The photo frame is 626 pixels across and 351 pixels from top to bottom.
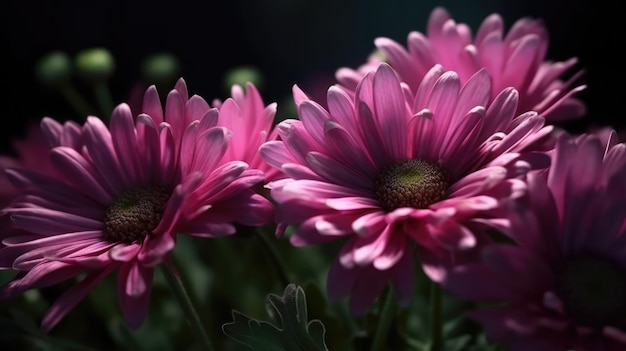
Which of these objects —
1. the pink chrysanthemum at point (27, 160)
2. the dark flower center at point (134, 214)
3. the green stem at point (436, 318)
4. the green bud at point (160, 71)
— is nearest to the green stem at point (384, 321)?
the green stem at point (436, 318)

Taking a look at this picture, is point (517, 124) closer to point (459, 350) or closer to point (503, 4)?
point (459, 350)

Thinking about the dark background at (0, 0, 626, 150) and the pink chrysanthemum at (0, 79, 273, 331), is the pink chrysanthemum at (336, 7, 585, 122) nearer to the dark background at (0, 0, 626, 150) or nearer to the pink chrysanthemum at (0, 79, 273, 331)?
the pink chrysanthemum at (0, 79, 273, 331)

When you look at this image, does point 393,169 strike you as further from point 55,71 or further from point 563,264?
point 55,71

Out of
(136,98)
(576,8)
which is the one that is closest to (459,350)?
(136,98)

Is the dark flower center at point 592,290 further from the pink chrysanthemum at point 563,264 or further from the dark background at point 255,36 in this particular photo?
the dark background at point 255,36

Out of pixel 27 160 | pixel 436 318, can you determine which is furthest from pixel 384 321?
pixel 27 160
